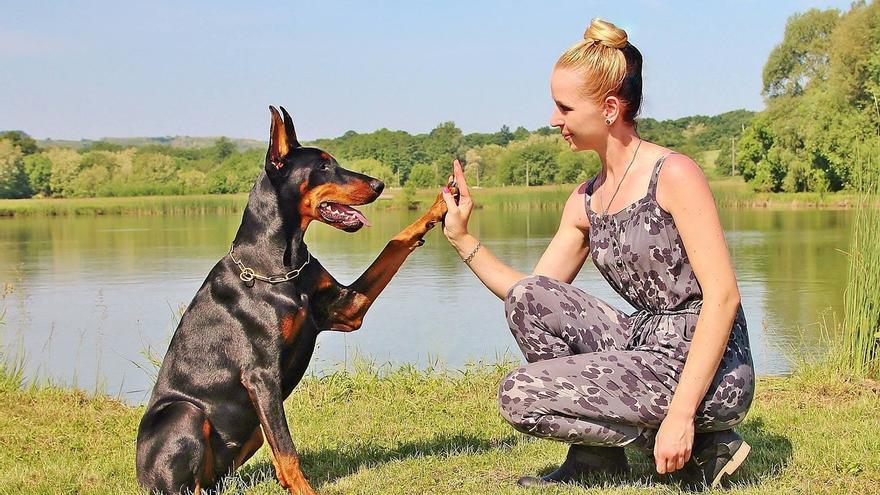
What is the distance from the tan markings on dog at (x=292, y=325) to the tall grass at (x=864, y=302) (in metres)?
3.55

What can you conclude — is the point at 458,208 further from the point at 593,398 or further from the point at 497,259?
the point at 593,398

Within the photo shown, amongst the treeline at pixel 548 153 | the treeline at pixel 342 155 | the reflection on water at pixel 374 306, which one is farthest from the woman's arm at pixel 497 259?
the treeline at pixel 342 155

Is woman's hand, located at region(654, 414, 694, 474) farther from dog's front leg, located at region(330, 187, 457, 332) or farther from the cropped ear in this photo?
the cropped ear

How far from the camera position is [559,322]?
Result: 3211 millimetres

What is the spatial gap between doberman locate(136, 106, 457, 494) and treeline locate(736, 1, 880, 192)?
22.9 meters

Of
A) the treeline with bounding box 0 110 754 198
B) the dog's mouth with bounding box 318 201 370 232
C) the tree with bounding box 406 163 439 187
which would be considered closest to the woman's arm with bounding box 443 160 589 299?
the dog's mouth with bounding box 318 201 370 232

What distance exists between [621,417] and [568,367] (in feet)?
0.78

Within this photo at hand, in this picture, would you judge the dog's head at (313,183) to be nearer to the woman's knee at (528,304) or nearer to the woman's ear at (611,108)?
the woman's knee at (528,304)

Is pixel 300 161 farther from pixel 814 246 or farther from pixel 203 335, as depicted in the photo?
pixel 814 246

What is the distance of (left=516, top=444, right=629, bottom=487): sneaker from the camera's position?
330 centimetres

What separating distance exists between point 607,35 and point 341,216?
44.4 inches

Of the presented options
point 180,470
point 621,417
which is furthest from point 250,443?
point 621,417

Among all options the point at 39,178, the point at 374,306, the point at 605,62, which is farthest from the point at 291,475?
the point at 39,178

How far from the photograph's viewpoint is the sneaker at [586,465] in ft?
10.8
